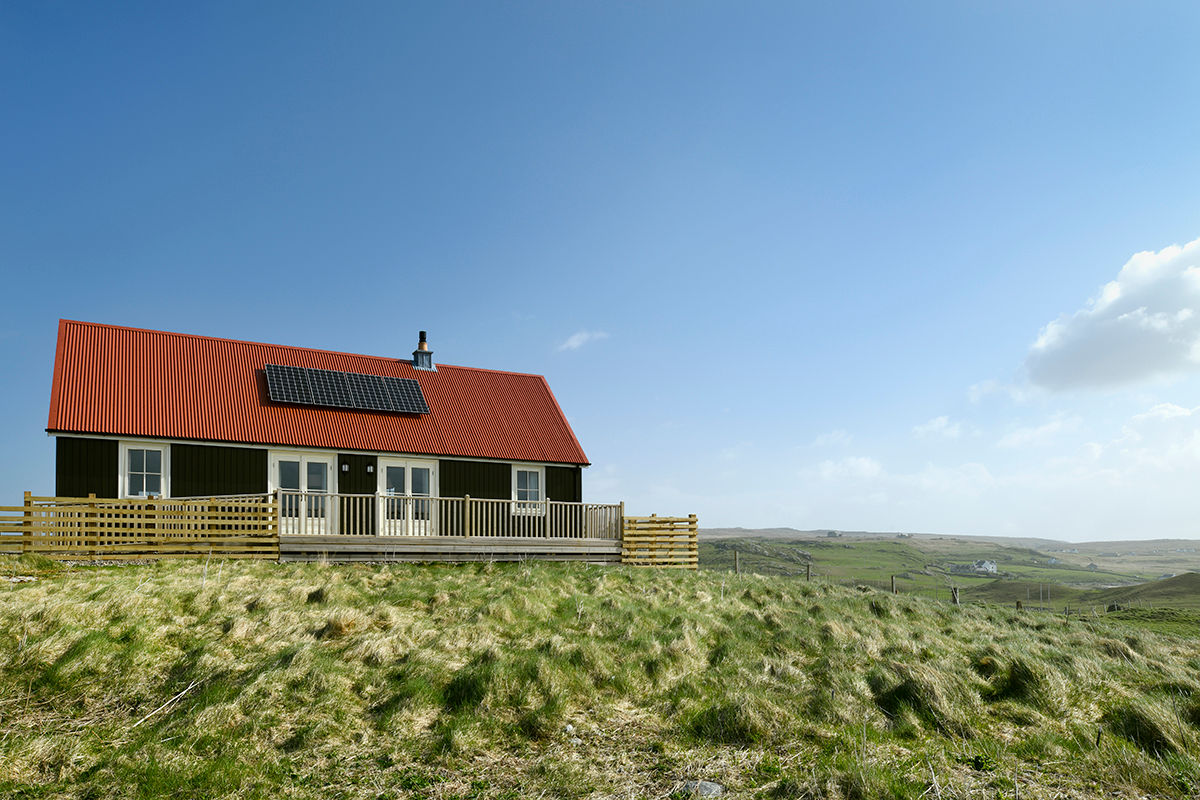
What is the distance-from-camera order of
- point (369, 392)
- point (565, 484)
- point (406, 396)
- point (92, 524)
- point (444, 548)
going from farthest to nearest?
point (565, 484) < point (406, 396) < point (369, 392) < point (444, 548) < point (92, 524)

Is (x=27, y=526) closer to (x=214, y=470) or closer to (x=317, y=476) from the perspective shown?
(x=214, y=470)

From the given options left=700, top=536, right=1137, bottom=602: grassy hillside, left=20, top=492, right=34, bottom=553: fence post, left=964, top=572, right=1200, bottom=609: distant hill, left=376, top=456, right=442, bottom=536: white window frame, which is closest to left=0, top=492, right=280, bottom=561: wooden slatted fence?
left=20, top=492, right=34, bottom=553: fence post

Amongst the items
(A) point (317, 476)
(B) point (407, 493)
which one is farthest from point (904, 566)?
(A) point (317, 476)

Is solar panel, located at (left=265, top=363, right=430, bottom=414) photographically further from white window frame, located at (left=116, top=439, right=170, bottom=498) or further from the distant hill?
the distant hill

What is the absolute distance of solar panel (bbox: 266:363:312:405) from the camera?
22.8m

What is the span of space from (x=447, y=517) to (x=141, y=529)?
761cm

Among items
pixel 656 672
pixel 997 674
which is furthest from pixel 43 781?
pixel 997 674

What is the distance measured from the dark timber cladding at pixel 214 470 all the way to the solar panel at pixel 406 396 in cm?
434

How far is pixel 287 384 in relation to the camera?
914 inches

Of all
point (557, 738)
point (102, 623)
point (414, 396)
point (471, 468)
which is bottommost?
point (557, 738)

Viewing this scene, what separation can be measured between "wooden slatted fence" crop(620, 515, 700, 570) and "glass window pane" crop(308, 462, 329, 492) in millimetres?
8814

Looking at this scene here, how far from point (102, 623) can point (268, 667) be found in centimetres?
316

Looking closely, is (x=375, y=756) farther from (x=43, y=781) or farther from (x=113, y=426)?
(x=113, y=426)

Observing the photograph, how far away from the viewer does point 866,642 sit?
39.5ft
